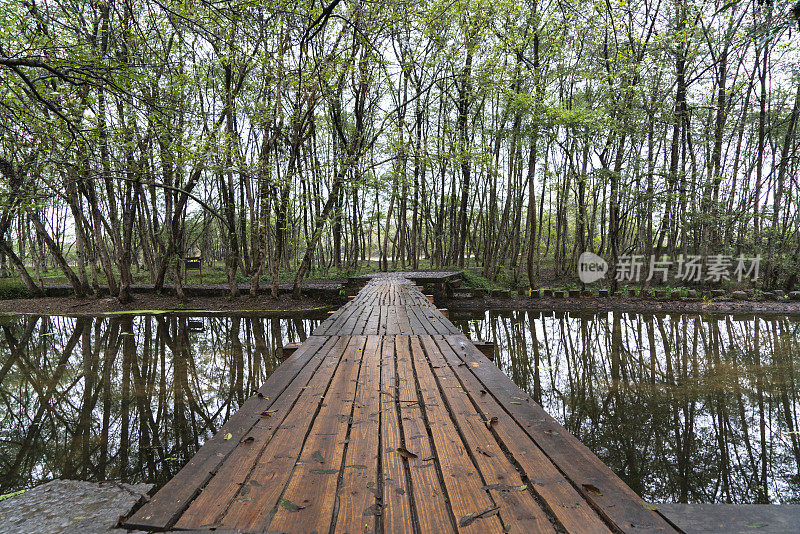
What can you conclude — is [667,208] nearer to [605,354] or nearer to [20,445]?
[605,354]

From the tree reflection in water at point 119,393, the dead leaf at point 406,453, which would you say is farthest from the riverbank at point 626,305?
the dead leaf at point 406,453

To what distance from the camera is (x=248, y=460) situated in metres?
1.67

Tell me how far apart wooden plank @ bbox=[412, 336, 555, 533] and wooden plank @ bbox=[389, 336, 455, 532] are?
0.62 ft

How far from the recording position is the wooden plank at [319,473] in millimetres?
1229

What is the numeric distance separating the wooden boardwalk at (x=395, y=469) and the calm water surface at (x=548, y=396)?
1.49 meters

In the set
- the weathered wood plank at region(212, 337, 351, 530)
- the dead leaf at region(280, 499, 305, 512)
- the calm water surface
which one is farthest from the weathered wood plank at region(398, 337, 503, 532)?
the calm water surface

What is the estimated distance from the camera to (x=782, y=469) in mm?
2998

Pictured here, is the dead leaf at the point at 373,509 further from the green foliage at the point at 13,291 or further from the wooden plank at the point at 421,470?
the green foliage at the point at 13,291

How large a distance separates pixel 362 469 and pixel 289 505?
348mm

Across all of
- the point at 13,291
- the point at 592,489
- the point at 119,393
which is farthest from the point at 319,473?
the point at 13,291

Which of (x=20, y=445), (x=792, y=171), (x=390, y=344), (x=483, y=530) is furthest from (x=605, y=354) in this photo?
(x=792, y=171)

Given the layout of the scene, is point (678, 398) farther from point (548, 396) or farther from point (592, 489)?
point (592, 489)

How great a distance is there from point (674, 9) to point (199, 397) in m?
17.5

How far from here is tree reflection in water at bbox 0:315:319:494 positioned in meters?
3.16
